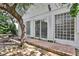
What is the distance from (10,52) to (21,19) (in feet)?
2.91

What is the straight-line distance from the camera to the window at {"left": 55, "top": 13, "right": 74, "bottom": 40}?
5023 millimetres

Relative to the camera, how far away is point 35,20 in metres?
6.25

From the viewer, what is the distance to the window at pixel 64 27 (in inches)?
198

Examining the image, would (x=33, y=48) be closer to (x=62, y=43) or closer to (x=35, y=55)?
(x=35, y=55)

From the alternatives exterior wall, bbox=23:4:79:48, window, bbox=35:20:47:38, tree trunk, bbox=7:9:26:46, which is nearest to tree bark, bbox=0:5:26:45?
tree trunk, bbox=7:9:26:46

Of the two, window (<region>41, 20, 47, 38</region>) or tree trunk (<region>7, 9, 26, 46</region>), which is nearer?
tree trunk (<region>7, 9, 26, 46</region>)

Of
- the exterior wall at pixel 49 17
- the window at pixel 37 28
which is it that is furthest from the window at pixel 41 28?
the exterior wall at pixel 49 17

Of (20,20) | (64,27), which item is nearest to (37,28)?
(64,27)

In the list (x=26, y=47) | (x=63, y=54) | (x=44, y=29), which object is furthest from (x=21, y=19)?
(x=44, y=29)

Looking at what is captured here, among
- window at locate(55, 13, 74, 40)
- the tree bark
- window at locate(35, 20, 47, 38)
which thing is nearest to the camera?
the tree bark

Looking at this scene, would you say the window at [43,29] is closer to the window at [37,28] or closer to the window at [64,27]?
the window at [37,28]

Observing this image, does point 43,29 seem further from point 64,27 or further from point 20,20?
point 20,20

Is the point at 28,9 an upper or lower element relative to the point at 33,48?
upper

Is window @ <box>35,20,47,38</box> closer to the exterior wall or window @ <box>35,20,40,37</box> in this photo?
window @ <box>35,20,40,37</box>
